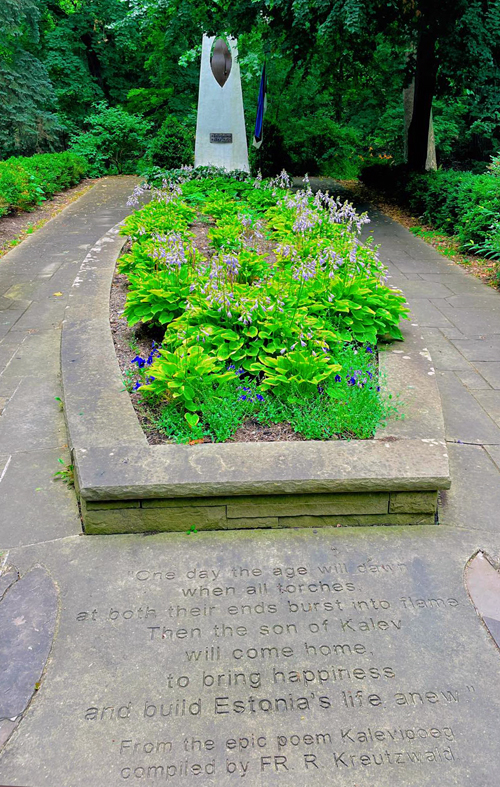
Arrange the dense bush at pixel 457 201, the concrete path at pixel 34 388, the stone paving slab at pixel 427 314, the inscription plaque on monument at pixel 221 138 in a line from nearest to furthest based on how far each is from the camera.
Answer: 1. the concrete path at pixel 34 388
2. the stone paving slab at pixel 427 314
3. the dense bush at pixel 457 201
4. the inscription plaque on monument at pixel 221 138

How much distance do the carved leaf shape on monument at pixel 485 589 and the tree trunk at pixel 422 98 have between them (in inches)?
446

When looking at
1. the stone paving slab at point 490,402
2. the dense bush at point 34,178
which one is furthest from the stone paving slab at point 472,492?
the dense bush at point 34,178

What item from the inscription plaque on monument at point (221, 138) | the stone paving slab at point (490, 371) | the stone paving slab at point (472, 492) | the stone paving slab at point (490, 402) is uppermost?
the inscription plaque on monument at point (221, 138)

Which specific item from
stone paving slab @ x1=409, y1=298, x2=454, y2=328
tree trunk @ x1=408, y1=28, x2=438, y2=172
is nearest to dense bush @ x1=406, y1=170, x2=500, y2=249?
tree trunk @ x1=408, y1=28, x2=438, y2=172

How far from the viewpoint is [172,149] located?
1791 cm

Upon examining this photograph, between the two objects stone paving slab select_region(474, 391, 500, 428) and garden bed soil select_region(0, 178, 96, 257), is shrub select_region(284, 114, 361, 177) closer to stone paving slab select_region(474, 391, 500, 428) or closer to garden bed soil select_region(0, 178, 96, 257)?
garden bed soil select_region(0, 178, 96, 257)

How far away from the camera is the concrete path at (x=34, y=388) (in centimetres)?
319

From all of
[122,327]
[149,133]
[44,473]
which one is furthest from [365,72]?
[44,473]

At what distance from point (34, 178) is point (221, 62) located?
5584 millimetres

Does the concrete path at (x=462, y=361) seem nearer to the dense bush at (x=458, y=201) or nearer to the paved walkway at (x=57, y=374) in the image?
the paved walkway at (x=57, y=374)

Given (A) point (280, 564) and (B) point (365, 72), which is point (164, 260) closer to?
(A) point (280, 564)

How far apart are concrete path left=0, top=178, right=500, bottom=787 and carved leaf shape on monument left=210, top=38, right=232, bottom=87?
13758 millimetres

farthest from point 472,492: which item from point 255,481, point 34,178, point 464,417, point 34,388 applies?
point 34,178

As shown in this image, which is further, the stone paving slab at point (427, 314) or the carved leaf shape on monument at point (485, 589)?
the stone paving slab at point (427, 314)
